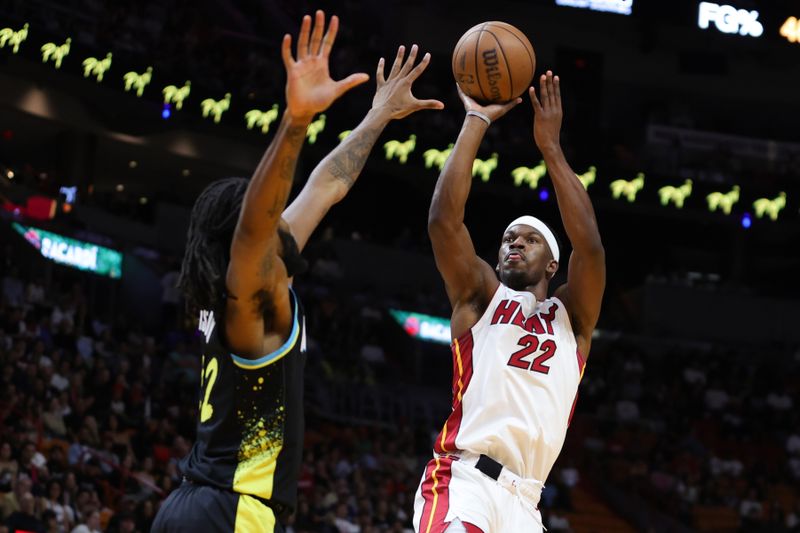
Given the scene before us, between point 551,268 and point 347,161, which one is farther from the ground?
A: point 347,161

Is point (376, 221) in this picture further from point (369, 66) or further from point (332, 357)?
point (332, 357)

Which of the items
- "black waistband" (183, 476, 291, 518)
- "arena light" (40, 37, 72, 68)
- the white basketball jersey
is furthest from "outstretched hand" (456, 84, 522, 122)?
"arena light" (40, 37, 72, 68)

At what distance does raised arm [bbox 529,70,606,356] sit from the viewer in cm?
567

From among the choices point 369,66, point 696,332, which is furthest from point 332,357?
point 696,332

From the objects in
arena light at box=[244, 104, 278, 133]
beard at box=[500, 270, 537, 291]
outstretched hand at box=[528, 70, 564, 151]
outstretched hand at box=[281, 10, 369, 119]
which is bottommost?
beard at box=[500, 270, 537, 291]

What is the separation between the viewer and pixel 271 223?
3447 mm

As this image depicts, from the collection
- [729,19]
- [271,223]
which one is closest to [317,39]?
[271,223]

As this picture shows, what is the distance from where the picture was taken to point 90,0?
22.1 meters

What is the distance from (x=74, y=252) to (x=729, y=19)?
13.1 metres

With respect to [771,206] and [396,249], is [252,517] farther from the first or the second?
[771,206]

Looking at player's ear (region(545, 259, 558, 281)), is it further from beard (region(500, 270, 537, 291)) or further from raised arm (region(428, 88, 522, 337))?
raised arm (region(428, 88, 522, 337))

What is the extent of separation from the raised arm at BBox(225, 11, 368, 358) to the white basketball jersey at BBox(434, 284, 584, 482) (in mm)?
1859

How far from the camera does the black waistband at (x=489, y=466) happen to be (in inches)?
204

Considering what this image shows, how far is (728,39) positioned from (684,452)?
10790 millimetres
